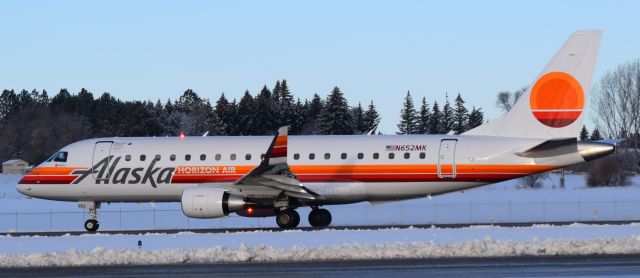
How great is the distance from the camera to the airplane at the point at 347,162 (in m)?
30.9

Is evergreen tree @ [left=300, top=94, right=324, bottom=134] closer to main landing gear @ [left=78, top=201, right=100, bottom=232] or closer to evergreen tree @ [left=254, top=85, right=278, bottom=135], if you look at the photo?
evergreen tree @ [left=254, top=85, right=278, bottom=135]

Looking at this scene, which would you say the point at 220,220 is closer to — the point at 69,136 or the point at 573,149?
the point at 573,149

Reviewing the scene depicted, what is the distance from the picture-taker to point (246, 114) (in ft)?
406

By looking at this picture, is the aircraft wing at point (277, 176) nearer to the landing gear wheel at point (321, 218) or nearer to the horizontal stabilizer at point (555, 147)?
the landing gear wheel at point (321, 218)

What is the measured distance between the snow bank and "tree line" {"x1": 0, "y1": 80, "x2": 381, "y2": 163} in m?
84.3

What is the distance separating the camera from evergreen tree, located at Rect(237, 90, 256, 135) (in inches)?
4838

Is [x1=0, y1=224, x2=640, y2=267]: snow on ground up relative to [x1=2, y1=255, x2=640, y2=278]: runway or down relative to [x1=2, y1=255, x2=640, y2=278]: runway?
up

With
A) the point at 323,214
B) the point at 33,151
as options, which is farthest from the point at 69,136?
the point at 323,214

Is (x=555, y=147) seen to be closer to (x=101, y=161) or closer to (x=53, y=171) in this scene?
(x=101, y=161)

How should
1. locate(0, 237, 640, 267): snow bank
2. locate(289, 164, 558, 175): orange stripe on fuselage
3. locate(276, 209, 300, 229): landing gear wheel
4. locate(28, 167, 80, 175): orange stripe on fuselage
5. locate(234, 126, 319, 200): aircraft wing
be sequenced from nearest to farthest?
locate(0, 237, 640, 267): snow bank → locate(234, 126, 319, 200): aircraft wing → locate(289, 164, 558, 175): orange stripe on fuselage → locate(276, 209, 300, 229): landing gear wheel → locate(28, 167, 80, 175): orange stripe on fuselage

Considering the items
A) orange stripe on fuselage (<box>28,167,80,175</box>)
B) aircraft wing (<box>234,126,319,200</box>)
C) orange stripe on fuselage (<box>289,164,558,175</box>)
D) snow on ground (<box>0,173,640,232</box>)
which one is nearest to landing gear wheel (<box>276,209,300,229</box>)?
aircraft wing (<box>234,126,319,200</box>)

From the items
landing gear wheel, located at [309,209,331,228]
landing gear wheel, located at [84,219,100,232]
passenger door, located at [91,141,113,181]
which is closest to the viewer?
landing gear wheel, located at [309,209,331,228]

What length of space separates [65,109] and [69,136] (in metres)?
34.6

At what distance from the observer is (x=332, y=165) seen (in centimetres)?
3247
